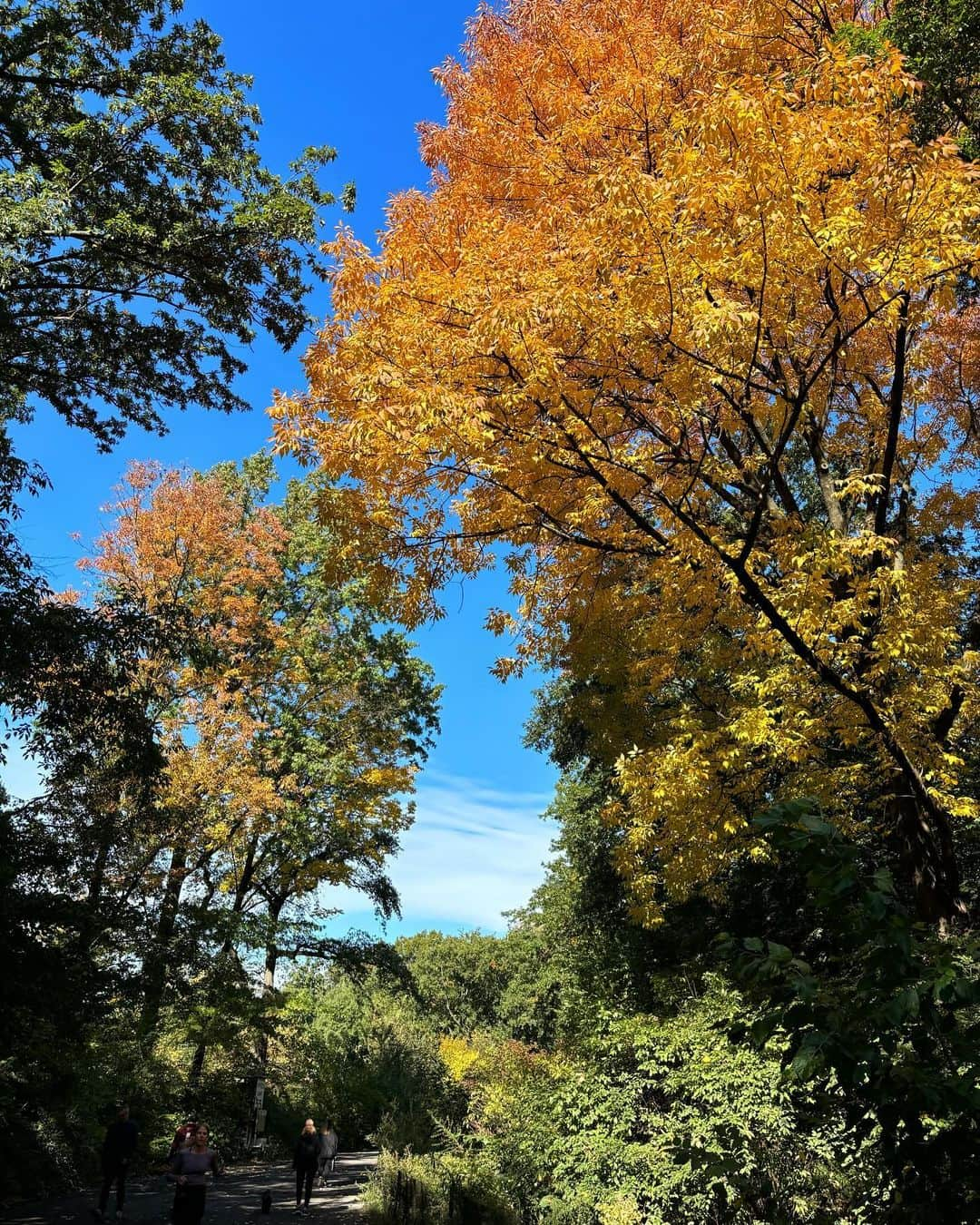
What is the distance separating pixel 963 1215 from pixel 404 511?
5.50 meters

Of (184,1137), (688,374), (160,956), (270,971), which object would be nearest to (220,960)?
(160,956)

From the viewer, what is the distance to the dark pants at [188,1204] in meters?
7.21

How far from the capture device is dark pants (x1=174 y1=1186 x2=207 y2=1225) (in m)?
7.21

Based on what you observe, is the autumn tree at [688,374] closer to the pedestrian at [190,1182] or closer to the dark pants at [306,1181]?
the pedestrian at [190,1182]

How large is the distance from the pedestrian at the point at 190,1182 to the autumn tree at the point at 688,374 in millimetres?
4870

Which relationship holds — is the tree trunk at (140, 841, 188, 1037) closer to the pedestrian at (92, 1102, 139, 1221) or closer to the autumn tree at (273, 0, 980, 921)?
the pedestrian at (92, 1102, 139, 1221)

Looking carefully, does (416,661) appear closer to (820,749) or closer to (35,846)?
(35,846)

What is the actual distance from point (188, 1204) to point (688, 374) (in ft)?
28.0

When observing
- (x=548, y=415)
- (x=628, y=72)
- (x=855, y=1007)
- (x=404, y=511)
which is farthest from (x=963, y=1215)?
(x=628, y=72)

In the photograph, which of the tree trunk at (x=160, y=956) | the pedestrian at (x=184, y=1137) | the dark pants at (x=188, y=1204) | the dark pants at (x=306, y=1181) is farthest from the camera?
the tree trunk at (x=160, y=956)

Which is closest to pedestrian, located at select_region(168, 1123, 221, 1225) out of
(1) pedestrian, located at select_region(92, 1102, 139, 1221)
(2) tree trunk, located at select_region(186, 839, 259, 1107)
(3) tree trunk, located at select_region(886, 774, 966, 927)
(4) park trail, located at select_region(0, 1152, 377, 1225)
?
(4) park trail, located at select_region(0, 1152, 377, 1225)

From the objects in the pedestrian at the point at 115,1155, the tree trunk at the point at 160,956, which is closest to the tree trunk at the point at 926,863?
the pedestrian at the point at 115,1155

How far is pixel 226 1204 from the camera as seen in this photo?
12.1m

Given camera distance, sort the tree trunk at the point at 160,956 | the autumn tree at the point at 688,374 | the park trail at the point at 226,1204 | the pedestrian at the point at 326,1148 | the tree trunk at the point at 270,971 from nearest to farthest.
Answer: the autumn tree at the point at 688,374 < the park trail at the point at 226,1204 < the tree trunk at the point at 160,956 < the pedestrian at the point at 326,1148 < the tree trunk at the point at 270,971
